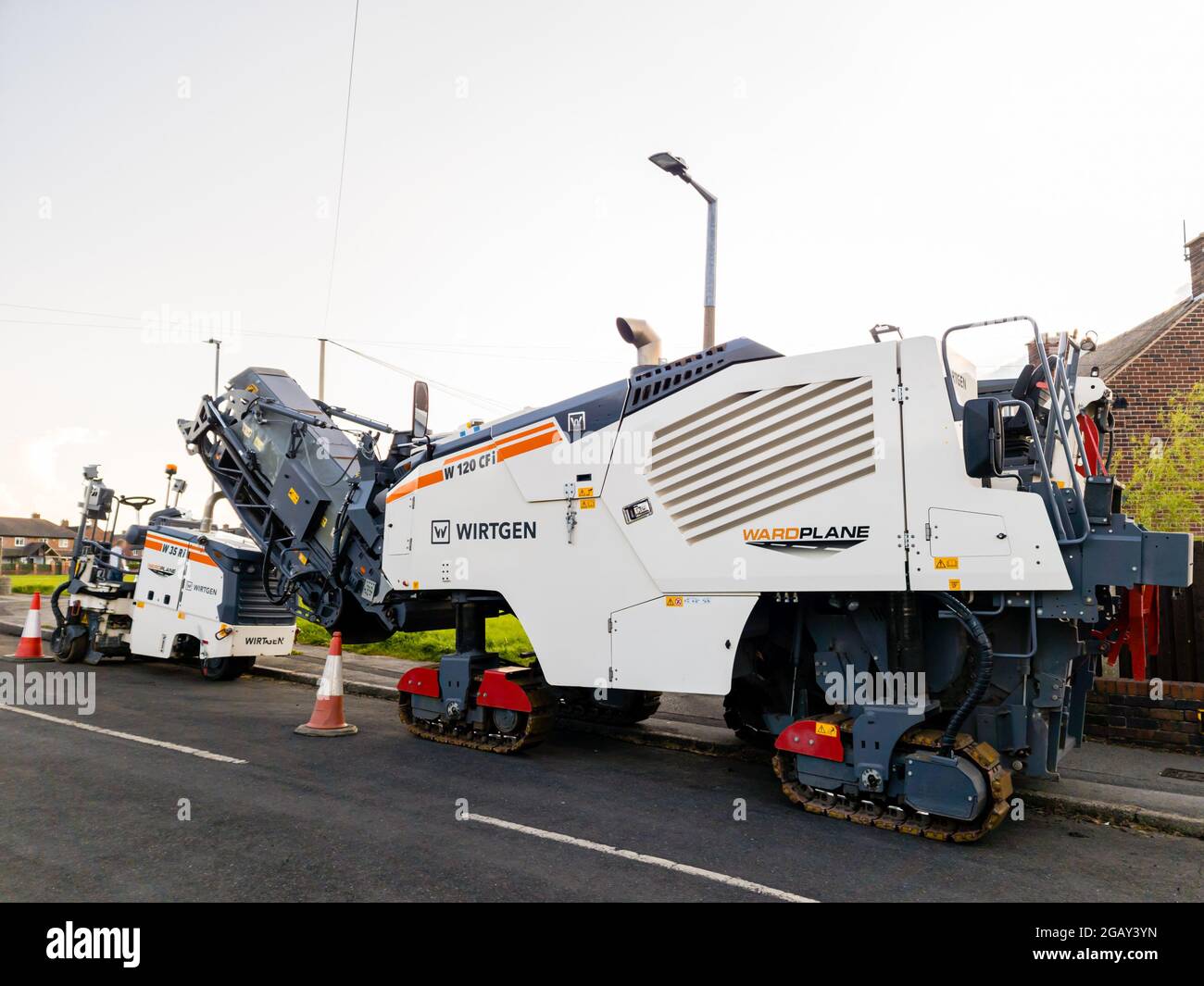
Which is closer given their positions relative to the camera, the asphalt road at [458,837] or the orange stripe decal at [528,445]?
the asphalt road at [458,837]

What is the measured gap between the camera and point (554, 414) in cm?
652

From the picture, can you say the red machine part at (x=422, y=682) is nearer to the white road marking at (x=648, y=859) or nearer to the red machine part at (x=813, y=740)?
the white road marking at (x=648, y=859)

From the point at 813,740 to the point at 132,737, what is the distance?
225 inches

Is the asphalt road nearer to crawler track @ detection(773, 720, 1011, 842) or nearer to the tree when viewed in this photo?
crawler track @ detection(773, 720, 1011, 842)

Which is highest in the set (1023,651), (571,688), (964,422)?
(964,422)

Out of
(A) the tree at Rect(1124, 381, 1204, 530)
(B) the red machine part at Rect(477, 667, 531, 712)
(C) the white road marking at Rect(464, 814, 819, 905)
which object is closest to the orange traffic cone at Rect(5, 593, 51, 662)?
(B) the red machine part at Rect(477, 667, 531, 712)

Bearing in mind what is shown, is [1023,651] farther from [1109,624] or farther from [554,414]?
[554,414]

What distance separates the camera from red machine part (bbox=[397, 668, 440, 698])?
7371 millimetres

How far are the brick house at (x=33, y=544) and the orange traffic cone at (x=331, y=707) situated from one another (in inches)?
3201

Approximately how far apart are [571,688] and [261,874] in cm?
385

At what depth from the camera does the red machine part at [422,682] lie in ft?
24.2

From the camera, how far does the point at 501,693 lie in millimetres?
6867

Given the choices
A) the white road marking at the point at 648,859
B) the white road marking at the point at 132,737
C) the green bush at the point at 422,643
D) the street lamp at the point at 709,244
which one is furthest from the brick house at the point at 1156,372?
the white road marking at the point at 132,737
